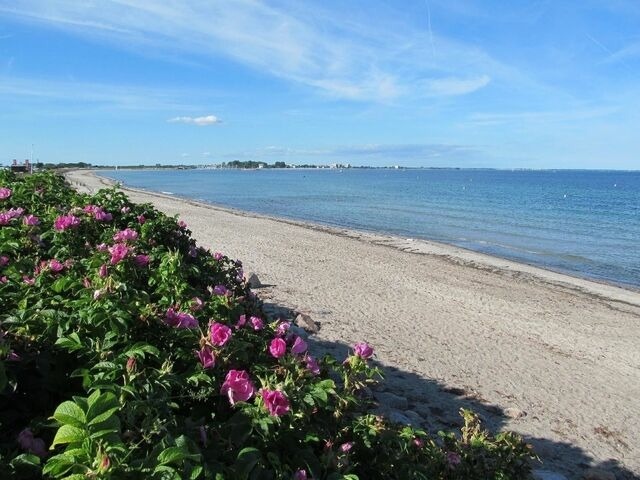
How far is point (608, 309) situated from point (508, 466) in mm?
11871

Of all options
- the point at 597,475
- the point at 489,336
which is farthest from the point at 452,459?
the point at 489,336

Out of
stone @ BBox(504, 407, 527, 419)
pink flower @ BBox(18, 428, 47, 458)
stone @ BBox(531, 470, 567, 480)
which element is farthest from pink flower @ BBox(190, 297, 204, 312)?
stone @ BBox(504, 407, 527, 419)

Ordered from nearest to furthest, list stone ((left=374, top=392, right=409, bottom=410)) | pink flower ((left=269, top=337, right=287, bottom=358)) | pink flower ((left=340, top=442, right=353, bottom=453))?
1. pink flower ((left=340, top=442, right=353, bottom=453))
2. pink flower ((left=269, top=337, right=287, bottom=358))
3. stone ((left=374, top=392, right=409, bottom=410))

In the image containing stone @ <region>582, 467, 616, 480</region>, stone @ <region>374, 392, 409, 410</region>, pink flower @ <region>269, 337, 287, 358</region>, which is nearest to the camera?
pink flower @ <region>269, 337, 287, 358</region>

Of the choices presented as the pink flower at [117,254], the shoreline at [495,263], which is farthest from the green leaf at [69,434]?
the shoreline at [495,263]

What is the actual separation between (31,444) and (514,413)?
18.1ft

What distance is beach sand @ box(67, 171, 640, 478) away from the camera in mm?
5918

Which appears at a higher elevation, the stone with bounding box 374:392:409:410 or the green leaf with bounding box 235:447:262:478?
the green leaf with bounding box 235:447:262:478

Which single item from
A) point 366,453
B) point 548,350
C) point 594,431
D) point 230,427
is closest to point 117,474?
point 230,427

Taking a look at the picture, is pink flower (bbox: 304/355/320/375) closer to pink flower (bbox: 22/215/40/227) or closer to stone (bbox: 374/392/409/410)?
pink flower (bbox: 22/215/40/227)

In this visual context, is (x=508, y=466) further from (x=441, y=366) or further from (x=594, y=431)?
(x=441, y=366)

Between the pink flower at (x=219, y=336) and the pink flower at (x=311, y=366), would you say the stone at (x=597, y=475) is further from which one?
the pink flower at (x=219, y=336)

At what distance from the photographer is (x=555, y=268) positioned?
769 inches

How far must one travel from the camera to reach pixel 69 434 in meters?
1.31
